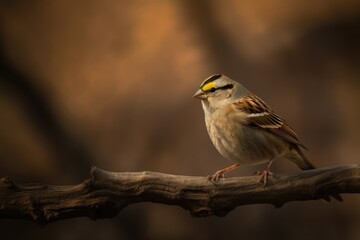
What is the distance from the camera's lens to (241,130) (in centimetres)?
153

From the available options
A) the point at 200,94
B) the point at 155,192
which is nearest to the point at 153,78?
the point at 200,94

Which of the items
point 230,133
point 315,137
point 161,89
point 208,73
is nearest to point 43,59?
point 161,89

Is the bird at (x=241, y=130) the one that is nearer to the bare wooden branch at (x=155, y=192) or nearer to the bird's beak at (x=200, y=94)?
the bird's beak at (x=200, y=94)

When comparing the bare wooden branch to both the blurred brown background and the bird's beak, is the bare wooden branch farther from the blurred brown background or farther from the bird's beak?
the blurred brown background

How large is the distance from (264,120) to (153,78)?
65 cm

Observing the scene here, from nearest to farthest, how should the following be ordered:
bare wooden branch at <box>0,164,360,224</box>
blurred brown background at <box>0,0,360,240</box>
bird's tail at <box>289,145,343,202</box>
Answer: bare wooden branch at <box>0,164,360,224</box> → bird's tail at <box>289,145,343,202</box> → blurred brown background at <box>0,0,360,240</box>

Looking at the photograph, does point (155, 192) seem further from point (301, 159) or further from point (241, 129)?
point (301, 159)

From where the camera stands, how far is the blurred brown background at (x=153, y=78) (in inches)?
79.7

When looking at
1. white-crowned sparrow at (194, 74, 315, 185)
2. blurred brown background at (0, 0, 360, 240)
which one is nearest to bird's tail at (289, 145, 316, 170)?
white-crowned sparrow at (194, 74, 315, 185)

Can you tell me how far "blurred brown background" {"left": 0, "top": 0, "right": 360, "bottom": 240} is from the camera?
203 cm

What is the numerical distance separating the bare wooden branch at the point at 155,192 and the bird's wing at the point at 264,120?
0.22m

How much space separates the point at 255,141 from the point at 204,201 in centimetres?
29

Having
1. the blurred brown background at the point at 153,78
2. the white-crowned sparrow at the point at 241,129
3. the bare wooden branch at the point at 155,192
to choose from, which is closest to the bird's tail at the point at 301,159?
the white-crowned sparrow at the point at 241,129

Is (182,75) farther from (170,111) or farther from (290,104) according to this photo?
(290,104)
